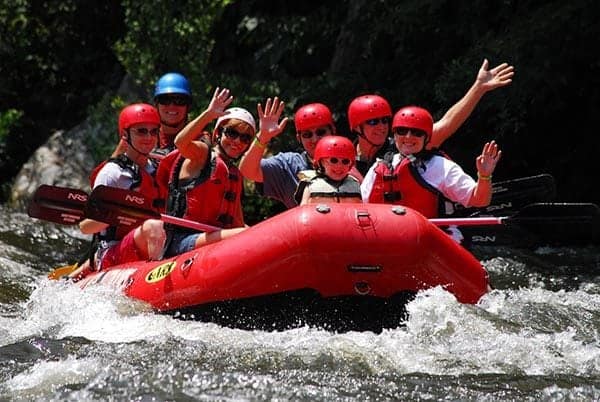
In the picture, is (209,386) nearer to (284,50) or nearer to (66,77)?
(284,50)

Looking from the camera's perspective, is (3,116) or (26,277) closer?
(26,277)

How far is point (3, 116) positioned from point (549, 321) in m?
9.62

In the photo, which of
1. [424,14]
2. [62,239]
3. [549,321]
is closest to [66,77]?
[62,239]

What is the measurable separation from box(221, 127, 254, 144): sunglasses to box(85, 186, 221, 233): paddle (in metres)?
0.53

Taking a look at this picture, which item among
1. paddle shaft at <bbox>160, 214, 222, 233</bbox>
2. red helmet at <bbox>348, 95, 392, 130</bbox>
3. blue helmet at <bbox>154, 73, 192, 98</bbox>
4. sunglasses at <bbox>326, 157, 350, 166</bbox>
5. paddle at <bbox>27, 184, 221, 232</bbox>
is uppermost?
blue helmet at <bbox>154, 73, 192, 98</bbox>

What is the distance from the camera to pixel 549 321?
19.9 ft

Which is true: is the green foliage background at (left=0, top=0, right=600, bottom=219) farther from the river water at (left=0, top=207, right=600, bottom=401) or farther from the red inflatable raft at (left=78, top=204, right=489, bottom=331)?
the red inflatable raft at (left=78, top=204, right=489, bottom=331)

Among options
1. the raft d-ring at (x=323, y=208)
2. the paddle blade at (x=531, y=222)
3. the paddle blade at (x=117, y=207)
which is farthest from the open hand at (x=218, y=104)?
the paddle blade at (x=531, y=222)

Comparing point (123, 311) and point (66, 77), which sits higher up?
point (66, 77)

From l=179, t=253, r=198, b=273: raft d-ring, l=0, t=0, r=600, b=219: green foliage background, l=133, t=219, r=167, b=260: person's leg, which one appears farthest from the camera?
l=0, t=0, r=600, b=219: green foliage background

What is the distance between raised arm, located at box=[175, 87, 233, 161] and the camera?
230 inches

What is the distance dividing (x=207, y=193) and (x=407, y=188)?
3.77ft

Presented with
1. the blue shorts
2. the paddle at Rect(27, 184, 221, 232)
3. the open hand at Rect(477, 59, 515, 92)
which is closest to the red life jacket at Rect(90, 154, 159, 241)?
the paddle at Rect(27, 184, 221, 232)

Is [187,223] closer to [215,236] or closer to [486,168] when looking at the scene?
Result: [215,236]
